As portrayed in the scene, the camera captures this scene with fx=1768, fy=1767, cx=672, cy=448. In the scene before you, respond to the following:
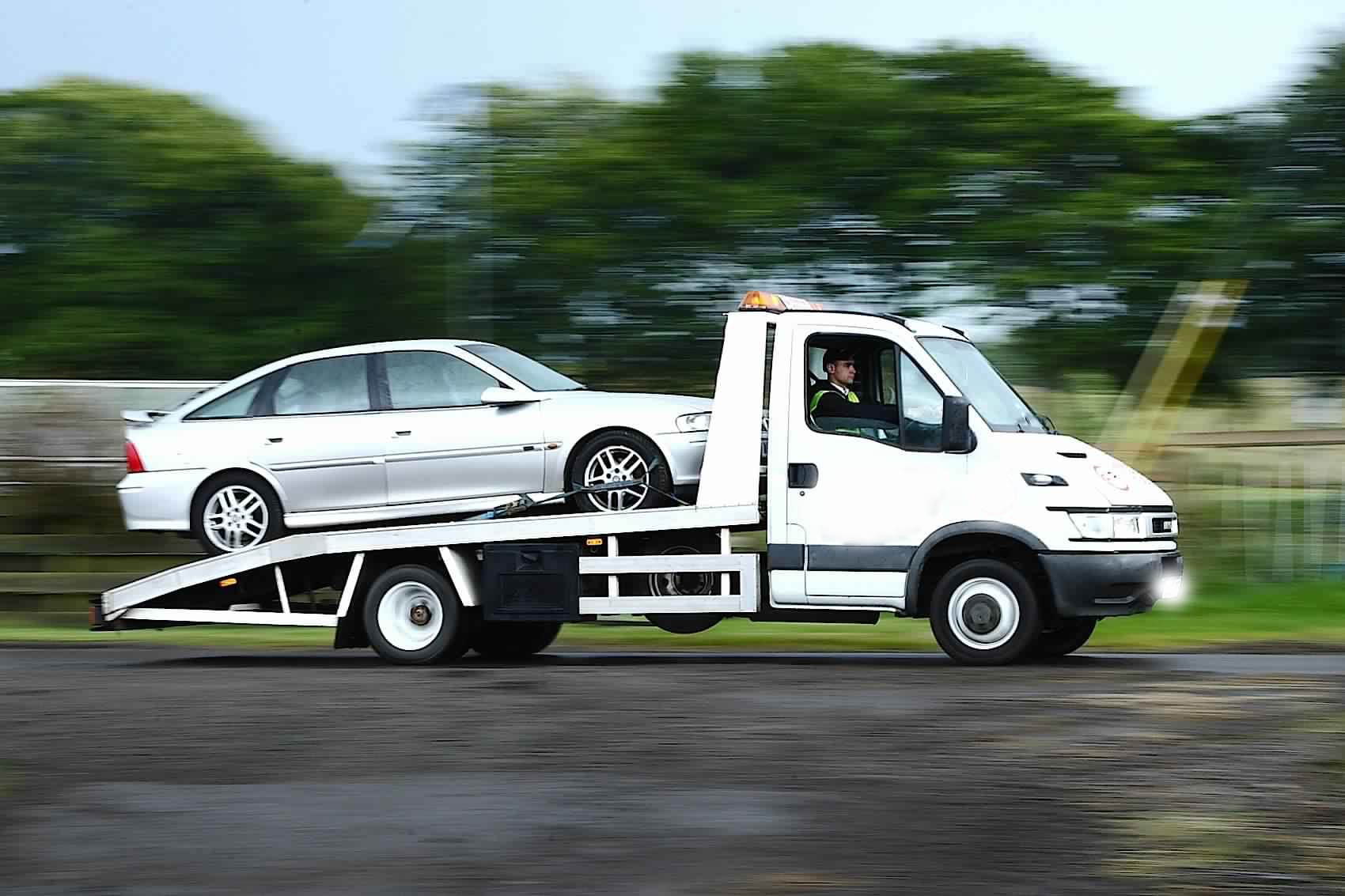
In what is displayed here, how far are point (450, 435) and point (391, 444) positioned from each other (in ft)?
1.32

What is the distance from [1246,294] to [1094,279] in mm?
1753

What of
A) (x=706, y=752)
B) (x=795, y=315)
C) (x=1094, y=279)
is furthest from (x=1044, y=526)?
(x=1094, y=279)

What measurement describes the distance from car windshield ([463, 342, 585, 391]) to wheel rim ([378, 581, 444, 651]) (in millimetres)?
1569

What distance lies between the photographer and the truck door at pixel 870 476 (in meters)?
11.1

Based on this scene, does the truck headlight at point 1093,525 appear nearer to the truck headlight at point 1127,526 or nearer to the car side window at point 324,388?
the truck headlight at point 1127,526

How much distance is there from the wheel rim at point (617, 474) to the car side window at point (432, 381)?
89 cm

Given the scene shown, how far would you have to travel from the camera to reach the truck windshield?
36.8 feet

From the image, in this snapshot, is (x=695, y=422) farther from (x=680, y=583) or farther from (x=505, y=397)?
(x=505, y=397)

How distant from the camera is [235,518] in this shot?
1199 centimetres

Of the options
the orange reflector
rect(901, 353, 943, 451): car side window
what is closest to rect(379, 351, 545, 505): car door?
the orange reflector

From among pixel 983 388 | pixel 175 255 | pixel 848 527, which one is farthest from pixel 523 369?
pixel 175 255

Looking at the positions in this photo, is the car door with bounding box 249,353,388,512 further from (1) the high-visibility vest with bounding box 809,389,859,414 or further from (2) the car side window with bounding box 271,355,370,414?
(1) the high-visibility vest with bounding box 809,389,859,414

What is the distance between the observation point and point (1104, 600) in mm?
10961

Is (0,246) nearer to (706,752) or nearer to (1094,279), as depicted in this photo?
(1094,279)
